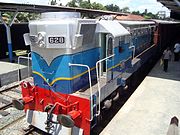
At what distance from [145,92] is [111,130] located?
3533 mm

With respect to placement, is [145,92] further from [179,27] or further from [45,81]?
[179,27]

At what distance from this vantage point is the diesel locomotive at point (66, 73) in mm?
4535

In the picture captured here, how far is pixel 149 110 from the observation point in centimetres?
701

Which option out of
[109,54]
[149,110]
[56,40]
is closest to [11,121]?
[56,40]

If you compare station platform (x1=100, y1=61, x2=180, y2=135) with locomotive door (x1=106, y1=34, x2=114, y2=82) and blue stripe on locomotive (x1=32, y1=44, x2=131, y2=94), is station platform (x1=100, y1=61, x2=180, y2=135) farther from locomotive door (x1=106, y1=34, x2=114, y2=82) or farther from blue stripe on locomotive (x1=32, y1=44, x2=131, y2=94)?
blue stripe on locomotive (x1=32, y1=44, x2=131, y2=94)

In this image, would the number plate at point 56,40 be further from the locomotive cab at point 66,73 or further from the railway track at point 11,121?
the railway track at point 11,121

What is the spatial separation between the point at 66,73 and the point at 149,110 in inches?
146

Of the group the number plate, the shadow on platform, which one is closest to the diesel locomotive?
the number plate

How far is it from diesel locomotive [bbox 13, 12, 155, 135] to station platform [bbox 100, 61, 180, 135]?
1.01 metres

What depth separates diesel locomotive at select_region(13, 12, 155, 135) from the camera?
4535 mm

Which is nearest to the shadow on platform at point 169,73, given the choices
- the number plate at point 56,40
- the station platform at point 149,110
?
the station platform at point 149,110

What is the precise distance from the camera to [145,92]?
8.73 meters

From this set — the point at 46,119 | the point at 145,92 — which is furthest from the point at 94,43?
the point at 145,92

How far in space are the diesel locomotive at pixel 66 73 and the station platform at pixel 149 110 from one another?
3.30ft
